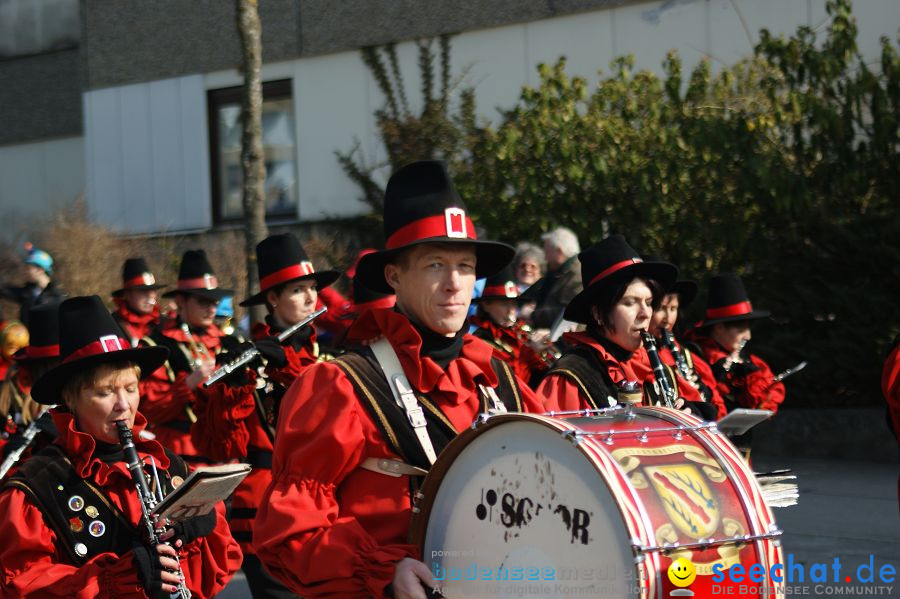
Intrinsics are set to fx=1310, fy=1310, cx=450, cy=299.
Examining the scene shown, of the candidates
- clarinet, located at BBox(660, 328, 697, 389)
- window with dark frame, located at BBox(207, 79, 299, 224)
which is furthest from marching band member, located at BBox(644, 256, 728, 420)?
window with dark frame, located at BBox(207, 79, 299, 224)

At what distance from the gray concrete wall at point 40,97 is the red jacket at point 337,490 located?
1813 cm

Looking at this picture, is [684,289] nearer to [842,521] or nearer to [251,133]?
[842,521]

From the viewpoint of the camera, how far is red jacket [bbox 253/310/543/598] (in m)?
3.13

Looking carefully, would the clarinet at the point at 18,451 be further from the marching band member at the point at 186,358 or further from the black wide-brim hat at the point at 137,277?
the black wide-brim hat at the point at 137,277

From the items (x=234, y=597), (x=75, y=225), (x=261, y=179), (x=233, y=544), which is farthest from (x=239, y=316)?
(x=233, y=544)

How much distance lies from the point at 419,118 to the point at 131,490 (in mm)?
12306

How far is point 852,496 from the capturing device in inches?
387

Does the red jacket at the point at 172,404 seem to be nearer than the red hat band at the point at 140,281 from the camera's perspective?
Yes

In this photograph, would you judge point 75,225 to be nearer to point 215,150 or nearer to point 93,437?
point 215,150

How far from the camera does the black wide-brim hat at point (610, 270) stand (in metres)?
5.35

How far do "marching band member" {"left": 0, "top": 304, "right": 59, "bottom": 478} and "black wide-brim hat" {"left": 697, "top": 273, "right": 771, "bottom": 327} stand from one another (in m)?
4.57

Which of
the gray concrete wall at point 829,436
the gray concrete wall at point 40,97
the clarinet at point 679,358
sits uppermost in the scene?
the gray concrete wall at point 40,97

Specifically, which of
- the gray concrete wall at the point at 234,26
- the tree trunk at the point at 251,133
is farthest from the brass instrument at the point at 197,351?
the gray concrete wall at the point at 234,26

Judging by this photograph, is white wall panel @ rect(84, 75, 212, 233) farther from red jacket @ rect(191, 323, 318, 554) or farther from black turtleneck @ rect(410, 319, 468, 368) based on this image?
black turtleneck @ rect(410, 319, 468, 368)
